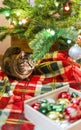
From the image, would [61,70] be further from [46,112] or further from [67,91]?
[46,112]

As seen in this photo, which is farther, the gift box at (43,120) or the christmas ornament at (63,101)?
the christmas ornament at (63,101)

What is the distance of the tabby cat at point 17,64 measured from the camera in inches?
36.2

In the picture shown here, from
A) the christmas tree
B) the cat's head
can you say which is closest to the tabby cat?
the cat's head

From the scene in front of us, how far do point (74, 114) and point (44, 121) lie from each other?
3.3 inches

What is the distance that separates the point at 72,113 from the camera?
63 cm

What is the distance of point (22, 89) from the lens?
2.94 feet

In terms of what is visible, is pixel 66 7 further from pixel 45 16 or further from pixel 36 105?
pixel 36 105

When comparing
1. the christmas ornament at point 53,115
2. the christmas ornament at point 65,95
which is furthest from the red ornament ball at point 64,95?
the christmas ornament at point 53,115

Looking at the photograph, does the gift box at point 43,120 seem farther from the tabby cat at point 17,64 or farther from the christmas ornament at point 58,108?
the tabby cat at point 17,64

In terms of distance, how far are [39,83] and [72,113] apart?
1.12 feet

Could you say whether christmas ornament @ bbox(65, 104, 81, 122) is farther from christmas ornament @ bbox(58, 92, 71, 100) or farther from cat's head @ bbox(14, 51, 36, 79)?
cat's head @ bbox(14, 51, 36, 79)

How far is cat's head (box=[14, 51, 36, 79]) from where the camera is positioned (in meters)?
0.92

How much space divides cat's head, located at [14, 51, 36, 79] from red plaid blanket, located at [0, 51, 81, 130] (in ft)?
0.12

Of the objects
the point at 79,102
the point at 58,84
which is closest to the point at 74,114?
the point at 79,102
